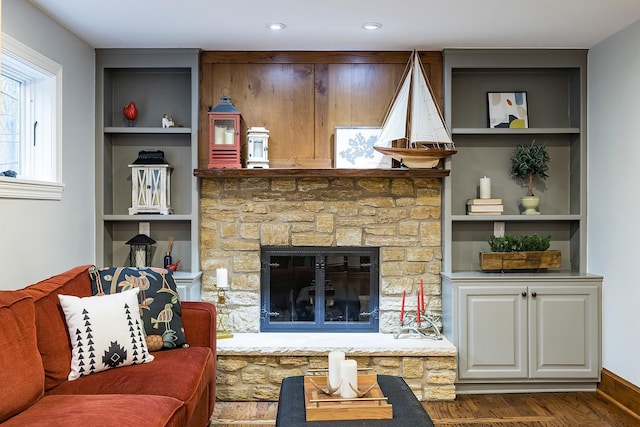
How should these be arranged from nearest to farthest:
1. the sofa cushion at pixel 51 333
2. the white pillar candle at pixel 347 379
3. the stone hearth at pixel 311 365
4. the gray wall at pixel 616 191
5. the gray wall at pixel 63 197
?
the white pillar candle at pixel 347 379 < the sofa cushion at pixel 51 333 < the gray wall at pixel 63 197 < the gray wall at pixel 616 191 < the stone hearth at pixel 311 365

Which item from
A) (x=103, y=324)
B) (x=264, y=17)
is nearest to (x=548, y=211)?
(x=264, y=17)

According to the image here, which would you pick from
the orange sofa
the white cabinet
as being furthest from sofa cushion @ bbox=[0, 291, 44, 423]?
the white cabinet

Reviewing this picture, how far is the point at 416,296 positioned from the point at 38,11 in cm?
310

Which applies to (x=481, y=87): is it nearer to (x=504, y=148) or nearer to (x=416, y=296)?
(x=504, y=148)

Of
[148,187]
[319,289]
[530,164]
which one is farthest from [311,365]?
[530,164]

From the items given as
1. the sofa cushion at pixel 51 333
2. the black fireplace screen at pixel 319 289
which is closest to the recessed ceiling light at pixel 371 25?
the black fireplace screen at pixel 319 289

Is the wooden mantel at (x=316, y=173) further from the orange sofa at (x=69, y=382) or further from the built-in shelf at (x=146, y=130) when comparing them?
the orange sofa at (x=69, y=382)

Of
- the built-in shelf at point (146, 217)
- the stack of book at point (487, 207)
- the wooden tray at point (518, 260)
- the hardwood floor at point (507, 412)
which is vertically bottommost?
the hardwood floor at point (507, 412)

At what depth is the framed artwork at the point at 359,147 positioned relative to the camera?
13.4ft

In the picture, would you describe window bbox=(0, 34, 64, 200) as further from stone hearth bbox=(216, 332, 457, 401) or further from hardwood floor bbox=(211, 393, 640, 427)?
hardwood floor bbox=(211, 393, 640, 427)

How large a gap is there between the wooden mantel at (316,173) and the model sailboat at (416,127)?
0.07m

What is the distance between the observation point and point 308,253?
13.8ft

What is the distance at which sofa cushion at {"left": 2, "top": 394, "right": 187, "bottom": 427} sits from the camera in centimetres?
197

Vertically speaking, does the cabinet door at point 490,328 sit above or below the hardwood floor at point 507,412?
above
